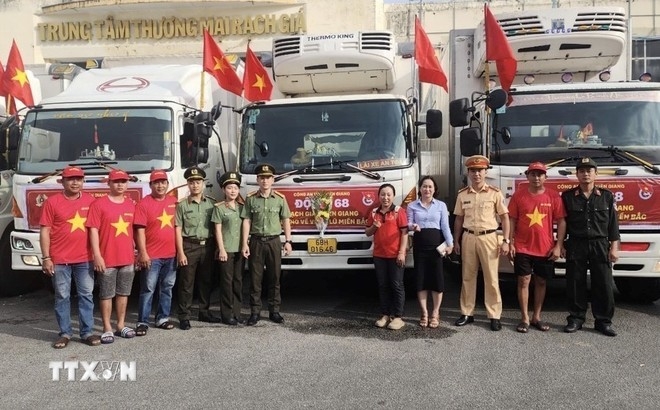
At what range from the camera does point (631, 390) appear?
14.6 ft

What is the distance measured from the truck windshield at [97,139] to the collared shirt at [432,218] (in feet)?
9.13

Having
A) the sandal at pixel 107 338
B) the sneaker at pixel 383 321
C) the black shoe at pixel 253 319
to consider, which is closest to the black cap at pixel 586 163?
the sneaker at pixel 383 321

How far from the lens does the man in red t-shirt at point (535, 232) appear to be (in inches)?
232

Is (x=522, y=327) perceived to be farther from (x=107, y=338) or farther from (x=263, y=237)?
(x=107, y=338)

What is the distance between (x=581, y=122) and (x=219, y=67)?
15.0 ft

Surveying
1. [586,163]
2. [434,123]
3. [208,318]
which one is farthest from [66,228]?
[586,163]

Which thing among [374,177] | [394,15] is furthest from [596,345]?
[394,15]

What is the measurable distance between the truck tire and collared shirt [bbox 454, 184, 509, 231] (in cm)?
581

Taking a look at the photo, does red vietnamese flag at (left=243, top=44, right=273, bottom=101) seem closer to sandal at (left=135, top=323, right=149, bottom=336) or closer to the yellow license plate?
the yellow license plate

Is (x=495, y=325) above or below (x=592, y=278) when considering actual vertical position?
below

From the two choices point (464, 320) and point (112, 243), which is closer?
point (112, 243)

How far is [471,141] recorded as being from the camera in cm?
664

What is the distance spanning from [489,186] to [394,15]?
14141 millimetres

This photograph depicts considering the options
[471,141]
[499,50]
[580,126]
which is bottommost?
[471,141]
